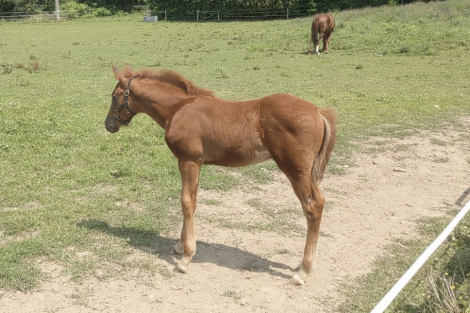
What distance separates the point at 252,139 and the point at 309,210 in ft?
2.66

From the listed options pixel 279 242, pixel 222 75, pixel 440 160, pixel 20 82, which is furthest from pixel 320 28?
pixel 279 242

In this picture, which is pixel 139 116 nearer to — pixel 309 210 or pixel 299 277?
pixel 309 210

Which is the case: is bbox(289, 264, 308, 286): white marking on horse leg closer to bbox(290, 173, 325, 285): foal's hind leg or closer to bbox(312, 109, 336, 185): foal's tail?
bbox(290, 173, 325, 285): foal's hind leg

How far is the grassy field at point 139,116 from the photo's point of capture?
5.20 metres

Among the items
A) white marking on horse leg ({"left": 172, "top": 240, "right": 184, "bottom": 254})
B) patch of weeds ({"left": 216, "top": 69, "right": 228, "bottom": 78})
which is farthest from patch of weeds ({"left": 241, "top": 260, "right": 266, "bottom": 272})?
patch of weeds ({"left": 216, "top": 69, "right": 228, "bottom": 78})

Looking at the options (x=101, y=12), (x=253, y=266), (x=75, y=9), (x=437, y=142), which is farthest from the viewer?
(x=75, y=9)

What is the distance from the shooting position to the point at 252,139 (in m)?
4.40

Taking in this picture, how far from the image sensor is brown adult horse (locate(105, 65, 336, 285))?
4262 millimetres

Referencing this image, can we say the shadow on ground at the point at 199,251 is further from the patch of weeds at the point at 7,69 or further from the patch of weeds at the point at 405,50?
the patch of weeds at the point at 405,50

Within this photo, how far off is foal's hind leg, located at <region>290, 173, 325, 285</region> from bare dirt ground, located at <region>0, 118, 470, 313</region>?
0.40 ft

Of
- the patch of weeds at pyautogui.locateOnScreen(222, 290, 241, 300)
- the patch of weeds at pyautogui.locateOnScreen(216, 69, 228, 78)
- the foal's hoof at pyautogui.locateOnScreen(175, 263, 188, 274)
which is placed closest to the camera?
the patch of weeds at pyautogui.locateOnScreen(222, 290, 241, 300)

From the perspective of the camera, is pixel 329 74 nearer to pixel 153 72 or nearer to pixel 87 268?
pixel 153 72

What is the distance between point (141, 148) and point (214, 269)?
3.61 metres

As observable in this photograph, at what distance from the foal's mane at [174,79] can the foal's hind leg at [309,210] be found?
4.43 ft
